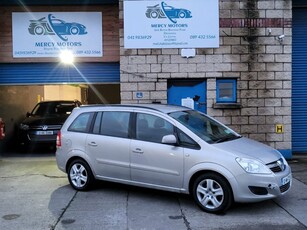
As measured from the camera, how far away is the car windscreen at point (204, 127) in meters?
6.21

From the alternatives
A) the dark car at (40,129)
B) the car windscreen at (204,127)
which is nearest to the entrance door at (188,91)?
the car windscreen at (204,127)

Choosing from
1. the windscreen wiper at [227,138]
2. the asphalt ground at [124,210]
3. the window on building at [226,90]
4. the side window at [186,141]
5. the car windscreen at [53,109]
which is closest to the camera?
the asphalt ground at [124,210]

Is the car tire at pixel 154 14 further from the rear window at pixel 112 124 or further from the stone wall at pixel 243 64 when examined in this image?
the rear window at pixel 112 124

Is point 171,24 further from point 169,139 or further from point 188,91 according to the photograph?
point 169,139

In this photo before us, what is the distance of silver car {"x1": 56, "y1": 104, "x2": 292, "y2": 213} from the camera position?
5.64m

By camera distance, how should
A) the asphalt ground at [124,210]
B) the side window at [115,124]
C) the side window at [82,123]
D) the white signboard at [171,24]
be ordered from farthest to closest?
the white signboard at [171,24]
the side window at [82,123]
the side window at [115,124]
the asphalt ground at [124,210]

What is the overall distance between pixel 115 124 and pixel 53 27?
16.9ft

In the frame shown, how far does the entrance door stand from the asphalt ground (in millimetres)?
3308

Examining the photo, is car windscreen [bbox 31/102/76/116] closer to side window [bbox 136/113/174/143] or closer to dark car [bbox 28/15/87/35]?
dark car [bbox 28/15/87/35]

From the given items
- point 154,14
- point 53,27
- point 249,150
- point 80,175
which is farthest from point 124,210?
point 53,27

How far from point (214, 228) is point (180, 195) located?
1660mm

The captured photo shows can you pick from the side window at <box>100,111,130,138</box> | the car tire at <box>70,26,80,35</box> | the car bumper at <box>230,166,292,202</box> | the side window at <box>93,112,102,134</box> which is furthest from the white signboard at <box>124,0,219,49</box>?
the car bumper at <box>230,166,292,202</box>

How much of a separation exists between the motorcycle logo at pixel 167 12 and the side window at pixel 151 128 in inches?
174

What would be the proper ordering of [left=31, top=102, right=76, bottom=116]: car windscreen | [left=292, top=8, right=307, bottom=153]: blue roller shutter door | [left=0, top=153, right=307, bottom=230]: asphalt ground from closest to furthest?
[left=0, top=153, right=307, bottom=230]: asphalt ground
[left=292, top=8, right=307, bottom=153]: blue roller shutter door
[left=31, top=102, right=76, bottom=116]: car windscreen
